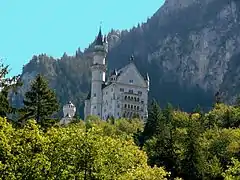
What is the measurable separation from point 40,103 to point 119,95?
89.8 metres

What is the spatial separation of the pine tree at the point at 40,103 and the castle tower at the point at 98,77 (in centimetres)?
9047

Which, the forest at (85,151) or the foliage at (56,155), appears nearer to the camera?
the foliage at (56,155)

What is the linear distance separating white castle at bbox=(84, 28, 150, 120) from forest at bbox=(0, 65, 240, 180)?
220ft

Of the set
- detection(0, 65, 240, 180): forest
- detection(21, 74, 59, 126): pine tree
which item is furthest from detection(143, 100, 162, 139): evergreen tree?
detection(21, 74, 59, 126): pine tree

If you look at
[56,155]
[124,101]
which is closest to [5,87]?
[56,155]

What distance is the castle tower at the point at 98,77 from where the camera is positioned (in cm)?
15162

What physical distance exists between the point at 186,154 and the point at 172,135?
21.7ft

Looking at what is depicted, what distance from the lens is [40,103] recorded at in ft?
191

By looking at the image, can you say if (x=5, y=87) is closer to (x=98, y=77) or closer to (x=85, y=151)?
(x=85, y=151)

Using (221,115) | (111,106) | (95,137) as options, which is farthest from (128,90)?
(95,137)

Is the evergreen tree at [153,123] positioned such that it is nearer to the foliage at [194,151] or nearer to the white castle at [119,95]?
the foliage at [194,151]

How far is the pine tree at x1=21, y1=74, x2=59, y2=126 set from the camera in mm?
57562

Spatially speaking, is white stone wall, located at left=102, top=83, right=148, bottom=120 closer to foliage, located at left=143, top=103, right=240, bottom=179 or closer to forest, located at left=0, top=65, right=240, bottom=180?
foliage, located at left=143, top=103, right=240, bottom=179

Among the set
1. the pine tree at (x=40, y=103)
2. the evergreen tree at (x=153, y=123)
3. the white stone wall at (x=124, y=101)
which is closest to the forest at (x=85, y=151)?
the pine tree at (x=40, y=103)
